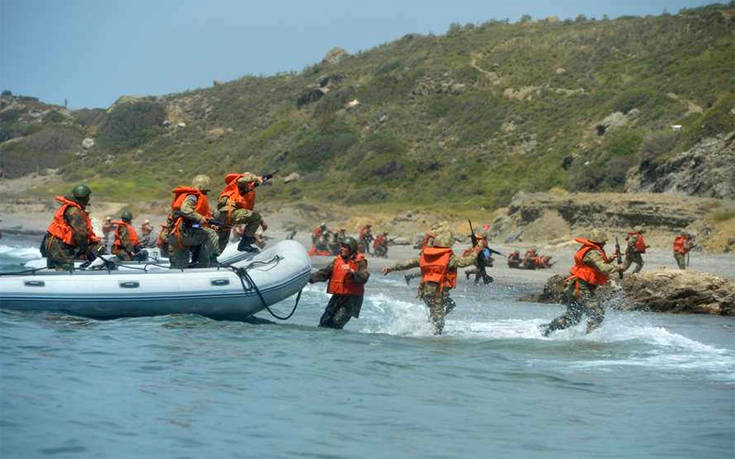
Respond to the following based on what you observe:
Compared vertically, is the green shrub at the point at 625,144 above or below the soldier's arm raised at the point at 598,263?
above

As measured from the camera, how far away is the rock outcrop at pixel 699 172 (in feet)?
101

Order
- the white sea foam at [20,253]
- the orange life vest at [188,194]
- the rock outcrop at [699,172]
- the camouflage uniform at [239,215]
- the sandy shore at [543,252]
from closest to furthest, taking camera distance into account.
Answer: the orange life vest at [188,194] < the camouflage uniform at [239,215] < the sandy shore at [543,252] < the rock outcrop at [699,172] < the white sea foam at [20,253]

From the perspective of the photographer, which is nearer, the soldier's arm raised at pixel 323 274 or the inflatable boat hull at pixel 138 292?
the soldier's arm raised at pixel 323 274

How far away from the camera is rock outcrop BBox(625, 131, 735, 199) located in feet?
101

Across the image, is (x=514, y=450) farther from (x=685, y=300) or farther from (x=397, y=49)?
(x=397, y=49)

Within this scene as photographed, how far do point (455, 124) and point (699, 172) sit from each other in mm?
26873

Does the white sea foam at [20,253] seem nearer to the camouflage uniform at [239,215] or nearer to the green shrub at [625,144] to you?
the camouflage uniform at [239,215]

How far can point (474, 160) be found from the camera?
5225cm

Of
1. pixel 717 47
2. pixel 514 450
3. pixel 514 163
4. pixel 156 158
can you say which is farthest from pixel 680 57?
pixel 514 450

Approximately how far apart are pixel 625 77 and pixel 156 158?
1296 inches

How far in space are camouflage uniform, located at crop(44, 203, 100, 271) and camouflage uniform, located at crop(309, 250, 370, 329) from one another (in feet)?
9.70

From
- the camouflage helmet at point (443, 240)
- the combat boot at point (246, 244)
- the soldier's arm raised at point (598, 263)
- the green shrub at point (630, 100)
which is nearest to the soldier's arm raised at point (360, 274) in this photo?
the camouflage helmet at point (443, 240)

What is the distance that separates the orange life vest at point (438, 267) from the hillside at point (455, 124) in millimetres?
19801

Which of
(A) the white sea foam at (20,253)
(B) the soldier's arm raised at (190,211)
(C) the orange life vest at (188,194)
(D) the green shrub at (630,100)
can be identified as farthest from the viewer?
(D) the green shrub at (630,100)
